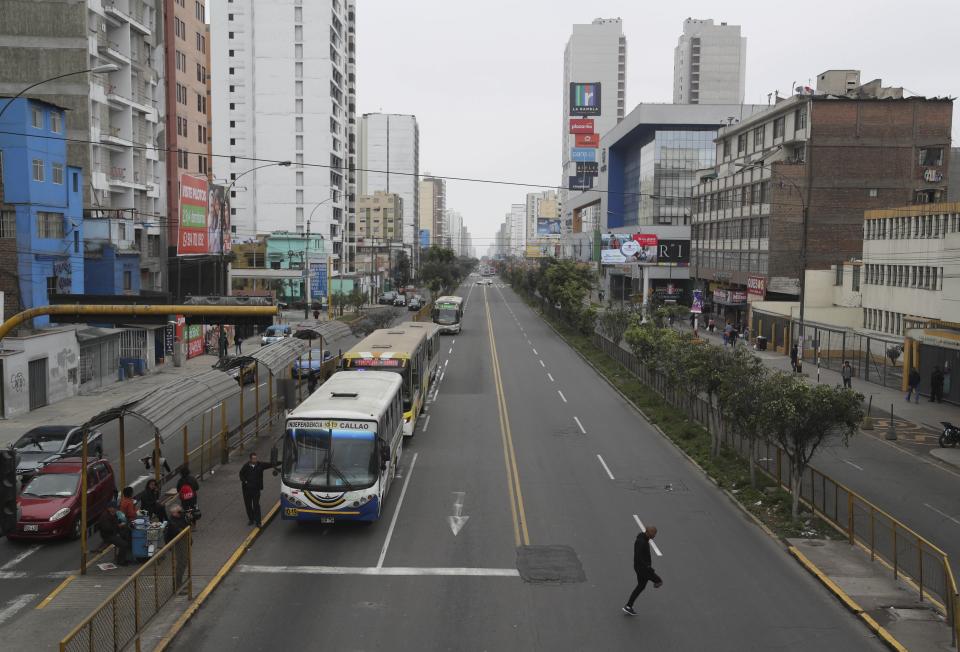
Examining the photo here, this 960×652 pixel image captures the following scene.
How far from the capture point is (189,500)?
17938 millimetres

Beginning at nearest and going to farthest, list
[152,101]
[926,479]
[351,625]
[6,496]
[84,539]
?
[6,496] → [351,625] → [84,539] → [926,479] → [152,101]

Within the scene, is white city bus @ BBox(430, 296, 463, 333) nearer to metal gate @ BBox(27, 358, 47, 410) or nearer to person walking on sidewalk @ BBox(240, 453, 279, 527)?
metal gate @ BBox(27, 358, 47, 410)

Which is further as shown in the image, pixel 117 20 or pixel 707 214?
pixel 707 214

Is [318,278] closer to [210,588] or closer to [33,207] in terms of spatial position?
[33,207]

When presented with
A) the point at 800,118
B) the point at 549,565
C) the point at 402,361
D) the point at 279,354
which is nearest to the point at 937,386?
the point at 402,361

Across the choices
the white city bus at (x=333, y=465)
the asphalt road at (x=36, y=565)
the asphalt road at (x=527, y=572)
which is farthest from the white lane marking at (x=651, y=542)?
the asphalt road at (x=36, y=565)

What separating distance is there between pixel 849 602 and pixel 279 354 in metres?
18.2

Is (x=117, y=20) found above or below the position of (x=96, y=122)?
above

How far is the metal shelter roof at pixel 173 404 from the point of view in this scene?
15766mm

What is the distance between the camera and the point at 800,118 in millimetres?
65438

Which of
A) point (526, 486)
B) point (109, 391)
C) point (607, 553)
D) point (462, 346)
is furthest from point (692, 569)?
point (462, 346)

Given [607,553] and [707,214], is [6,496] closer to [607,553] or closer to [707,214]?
[607,553]

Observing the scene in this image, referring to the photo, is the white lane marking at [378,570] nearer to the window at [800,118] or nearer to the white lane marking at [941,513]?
the white lane marking at [941,513]

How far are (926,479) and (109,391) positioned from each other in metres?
35.1
